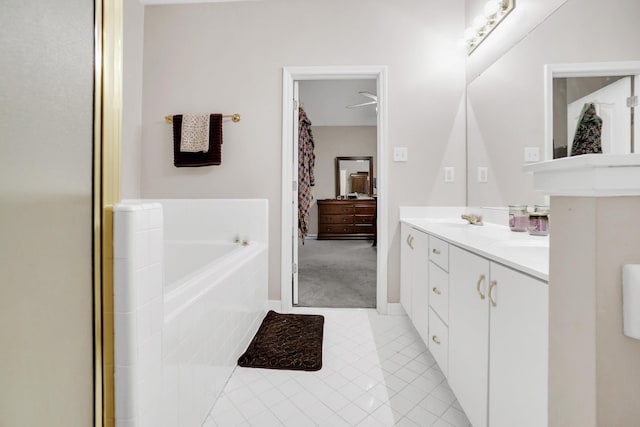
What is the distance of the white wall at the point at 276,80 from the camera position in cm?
222

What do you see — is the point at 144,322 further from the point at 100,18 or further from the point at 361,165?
the point at 361,165

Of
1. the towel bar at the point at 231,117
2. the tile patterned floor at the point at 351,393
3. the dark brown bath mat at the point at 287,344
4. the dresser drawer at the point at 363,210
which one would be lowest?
the tile patterned floor at the point at 351,393

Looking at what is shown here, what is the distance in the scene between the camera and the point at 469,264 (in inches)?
41.8

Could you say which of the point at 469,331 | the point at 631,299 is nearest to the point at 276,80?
the point at 469,331

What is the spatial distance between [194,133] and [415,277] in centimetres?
183

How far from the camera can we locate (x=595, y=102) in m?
1.12

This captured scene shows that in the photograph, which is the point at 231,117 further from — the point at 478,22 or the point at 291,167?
the point at 478,22

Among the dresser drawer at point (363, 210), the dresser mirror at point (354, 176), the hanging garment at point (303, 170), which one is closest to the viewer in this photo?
the hanging garment at point (303, 170)

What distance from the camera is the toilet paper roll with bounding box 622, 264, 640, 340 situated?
38 cm

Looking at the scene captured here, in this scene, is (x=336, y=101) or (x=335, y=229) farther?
(x=335, y=229)

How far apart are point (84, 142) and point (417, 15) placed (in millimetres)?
2374

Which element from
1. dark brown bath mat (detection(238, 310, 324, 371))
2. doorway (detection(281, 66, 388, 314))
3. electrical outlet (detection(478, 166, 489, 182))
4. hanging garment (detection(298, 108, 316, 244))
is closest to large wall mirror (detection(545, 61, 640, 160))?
electrical outlet (detection(478, 166, 489, 182))

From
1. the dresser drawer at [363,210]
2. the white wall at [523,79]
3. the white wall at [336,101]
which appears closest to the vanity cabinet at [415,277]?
the white wall at [523,79]

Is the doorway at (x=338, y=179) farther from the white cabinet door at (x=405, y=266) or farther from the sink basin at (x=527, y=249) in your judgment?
the sink basin at (x=527, y=249)
